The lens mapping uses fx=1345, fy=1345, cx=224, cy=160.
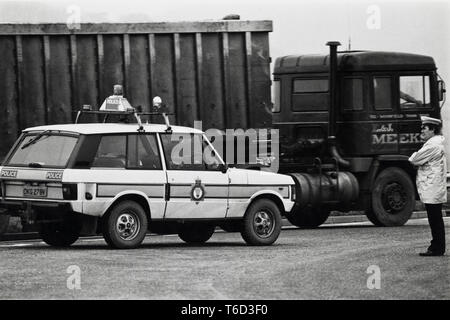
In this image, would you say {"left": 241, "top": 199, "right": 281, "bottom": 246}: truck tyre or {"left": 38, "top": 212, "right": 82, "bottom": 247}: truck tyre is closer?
{"left": 38, "top": 212, "right": 82, "bottom": 247}: truck tyre

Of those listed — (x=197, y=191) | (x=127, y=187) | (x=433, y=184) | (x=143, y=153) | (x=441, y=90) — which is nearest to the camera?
(x=433, y=184)

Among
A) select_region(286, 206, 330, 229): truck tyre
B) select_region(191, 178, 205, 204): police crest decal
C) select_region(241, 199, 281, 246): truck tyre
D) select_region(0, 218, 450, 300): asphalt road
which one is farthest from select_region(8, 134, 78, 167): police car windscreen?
select_region(286, 206, 330, 229): truck tyre

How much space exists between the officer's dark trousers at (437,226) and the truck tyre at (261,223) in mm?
2734

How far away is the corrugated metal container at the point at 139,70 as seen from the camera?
20.5m

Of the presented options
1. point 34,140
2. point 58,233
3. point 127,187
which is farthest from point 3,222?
point 127,187

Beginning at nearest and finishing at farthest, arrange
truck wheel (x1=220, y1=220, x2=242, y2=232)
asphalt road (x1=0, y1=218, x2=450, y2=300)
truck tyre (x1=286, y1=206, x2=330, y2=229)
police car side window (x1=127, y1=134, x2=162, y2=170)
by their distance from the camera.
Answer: asphalt road (x1=0, y1=218, x2=450, y2=300)
police car side window (x1=127, y1=134, x2=162, y2=170)
truck wheel (x1=220, y1=220, x2=242, y2=232)
truck tyre (x1=286, y1=206, x2=330, y2=229)

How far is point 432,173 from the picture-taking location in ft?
52.2

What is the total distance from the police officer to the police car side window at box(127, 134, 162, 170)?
130 inches

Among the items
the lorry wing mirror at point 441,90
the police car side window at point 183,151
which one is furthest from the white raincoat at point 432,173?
the lorry wing mirror at point 441,90

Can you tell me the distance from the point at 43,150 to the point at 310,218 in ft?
26.2

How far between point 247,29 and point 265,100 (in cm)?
120

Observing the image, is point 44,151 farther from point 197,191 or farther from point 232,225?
point 232,225

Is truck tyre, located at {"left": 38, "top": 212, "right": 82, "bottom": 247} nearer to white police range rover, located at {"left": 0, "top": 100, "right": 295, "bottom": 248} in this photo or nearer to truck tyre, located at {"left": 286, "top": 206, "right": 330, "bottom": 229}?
white police range rover, located at {"left": 0, "top": 100, "right": 295, "bottom": 248}

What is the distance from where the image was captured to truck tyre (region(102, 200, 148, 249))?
645 inches
